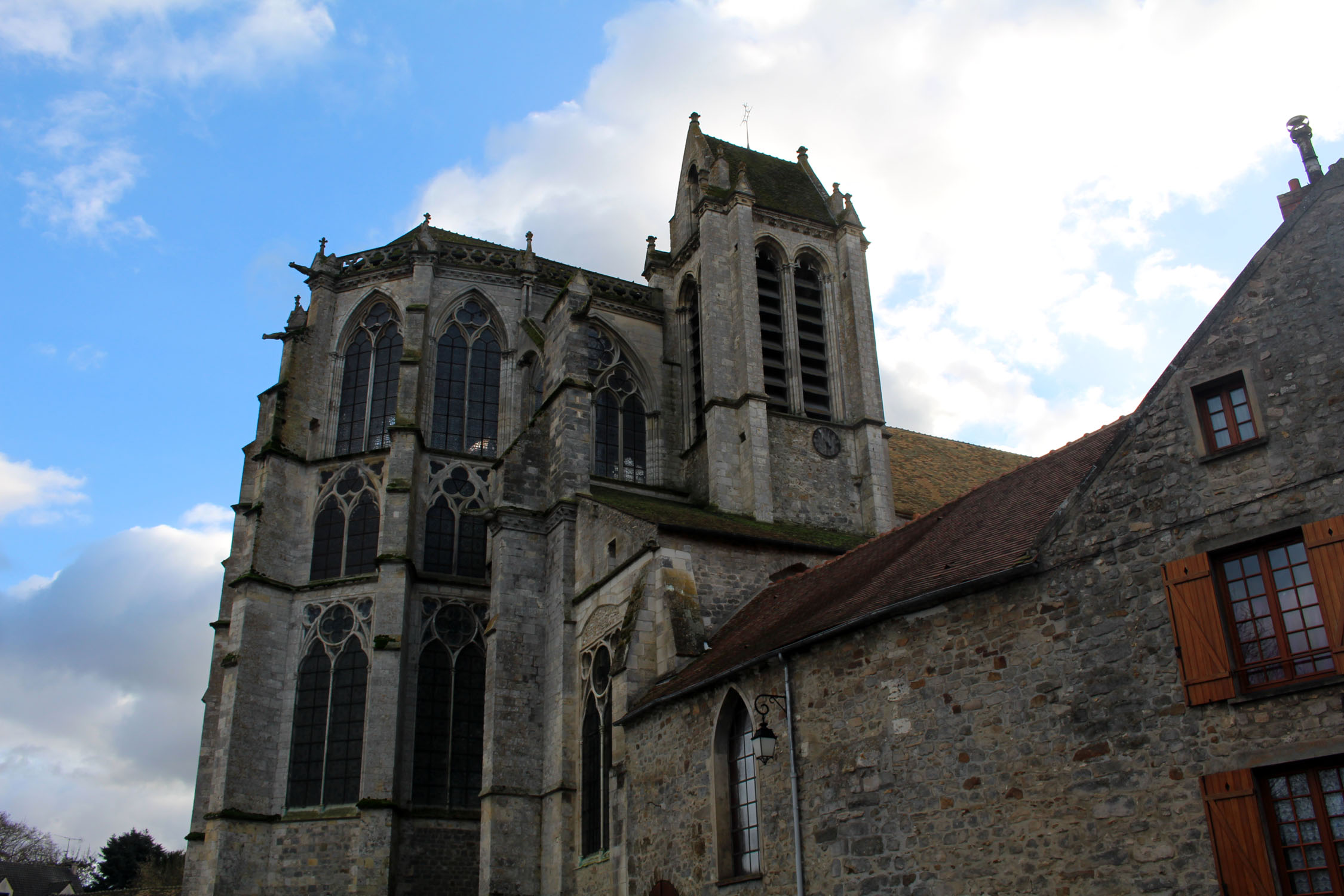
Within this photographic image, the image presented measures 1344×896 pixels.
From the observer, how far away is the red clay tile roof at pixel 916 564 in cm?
1152

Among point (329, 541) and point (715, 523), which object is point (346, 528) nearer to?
point (329, 541)

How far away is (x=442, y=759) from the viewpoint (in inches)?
867

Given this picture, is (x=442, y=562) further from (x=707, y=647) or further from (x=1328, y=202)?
(x=1328, y=202)

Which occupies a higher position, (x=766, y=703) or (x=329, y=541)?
(x=329, y=541)

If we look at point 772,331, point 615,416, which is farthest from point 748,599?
point 772,331

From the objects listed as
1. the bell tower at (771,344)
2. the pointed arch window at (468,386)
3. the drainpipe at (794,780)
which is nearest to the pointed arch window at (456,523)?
the pointed arch window at (468,386)

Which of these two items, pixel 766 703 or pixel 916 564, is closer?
pixel 916 564

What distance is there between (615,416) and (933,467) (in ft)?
28.9

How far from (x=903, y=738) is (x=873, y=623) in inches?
50.0

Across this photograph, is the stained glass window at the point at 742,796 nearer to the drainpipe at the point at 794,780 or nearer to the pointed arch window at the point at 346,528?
the drainpipe at the point at 794,780

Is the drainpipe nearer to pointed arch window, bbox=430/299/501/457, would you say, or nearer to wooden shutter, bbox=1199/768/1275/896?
wooden shutter, bbox=1199/768/1275/896

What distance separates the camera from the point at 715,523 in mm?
19844

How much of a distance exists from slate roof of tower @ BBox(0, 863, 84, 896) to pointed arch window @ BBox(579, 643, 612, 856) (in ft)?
145

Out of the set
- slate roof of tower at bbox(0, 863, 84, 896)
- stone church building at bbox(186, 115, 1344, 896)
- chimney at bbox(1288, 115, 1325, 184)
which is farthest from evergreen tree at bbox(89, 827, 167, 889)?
chimney at bbox(1288, 115, 1325, 184)
